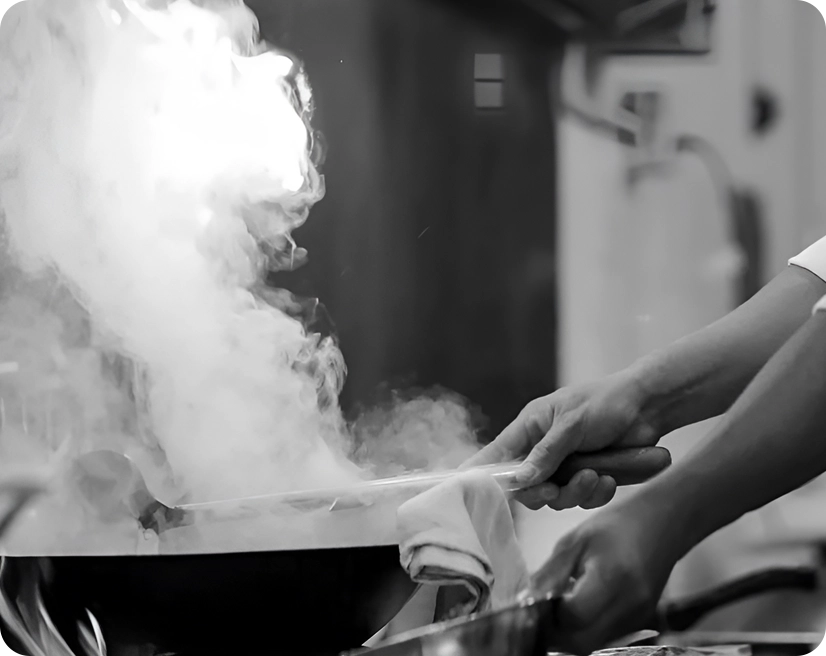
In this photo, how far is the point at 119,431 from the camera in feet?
3.22

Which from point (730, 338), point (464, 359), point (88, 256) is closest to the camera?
point (730, 338)

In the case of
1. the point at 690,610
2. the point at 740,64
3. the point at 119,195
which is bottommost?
the point at 690,610

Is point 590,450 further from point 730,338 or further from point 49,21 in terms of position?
point 49,21

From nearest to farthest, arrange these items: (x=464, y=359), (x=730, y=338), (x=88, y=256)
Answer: (x=730, y=338) < (x=464, y=359) < (x=88, y=256)

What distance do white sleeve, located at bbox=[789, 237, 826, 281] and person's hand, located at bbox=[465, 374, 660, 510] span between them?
0.19m

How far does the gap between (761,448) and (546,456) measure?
0.26 m

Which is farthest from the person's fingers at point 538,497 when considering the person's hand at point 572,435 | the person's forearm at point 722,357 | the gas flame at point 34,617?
the gas flame at point 34,617

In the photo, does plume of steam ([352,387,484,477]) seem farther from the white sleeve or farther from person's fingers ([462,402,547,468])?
the white sleeve

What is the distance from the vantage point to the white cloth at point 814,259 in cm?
78

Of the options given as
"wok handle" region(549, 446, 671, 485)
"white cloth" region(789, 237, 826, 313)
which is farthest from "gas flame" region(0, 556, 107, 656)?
"white cloth" region(789, 237, 826, 313)

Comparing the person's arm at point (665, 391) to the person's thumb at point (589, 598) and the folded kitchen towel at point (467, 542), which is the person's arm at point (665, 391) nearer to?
the folded kitchen towel at point (467, 542)

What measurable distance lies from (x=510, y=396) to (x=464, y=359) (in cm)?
6

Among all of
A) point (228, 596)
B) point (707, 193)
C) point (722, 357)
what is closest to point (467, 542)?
point (228, 596)

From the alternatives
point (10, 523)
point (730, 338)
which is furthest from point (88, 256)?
point (730, 338)
